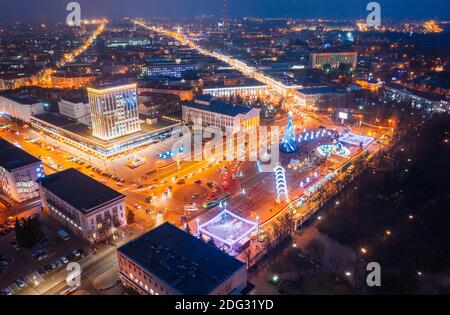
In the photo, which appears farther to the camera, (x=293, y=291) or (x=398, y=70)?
(x=398, y=70)

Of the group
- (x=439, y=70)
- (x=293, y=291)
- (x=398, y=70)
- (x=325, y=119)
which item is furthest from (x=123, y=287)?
(x=439, y=70)

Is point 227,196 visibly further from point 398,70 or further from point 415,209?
point 398,70

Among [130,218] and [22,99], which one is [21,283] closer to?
[130,218]

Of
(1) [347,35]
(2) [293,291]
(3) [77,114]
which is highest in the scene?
(1) [347,35]

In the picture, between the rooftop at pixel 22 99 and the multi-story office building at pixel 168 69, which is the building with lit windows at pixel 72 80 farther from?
the rooftop at pixel 22 99

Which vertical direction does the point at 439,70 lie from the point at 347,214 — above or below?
above

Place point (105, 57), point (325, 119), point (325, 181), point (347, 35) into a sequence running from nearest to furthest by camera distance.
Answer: point (325, 181) → point (325, 119) → point (105, 57) → point (347, 35)

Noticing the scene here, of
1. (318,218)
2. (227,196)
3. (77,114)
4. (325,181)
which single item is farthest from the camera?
(77,114)
